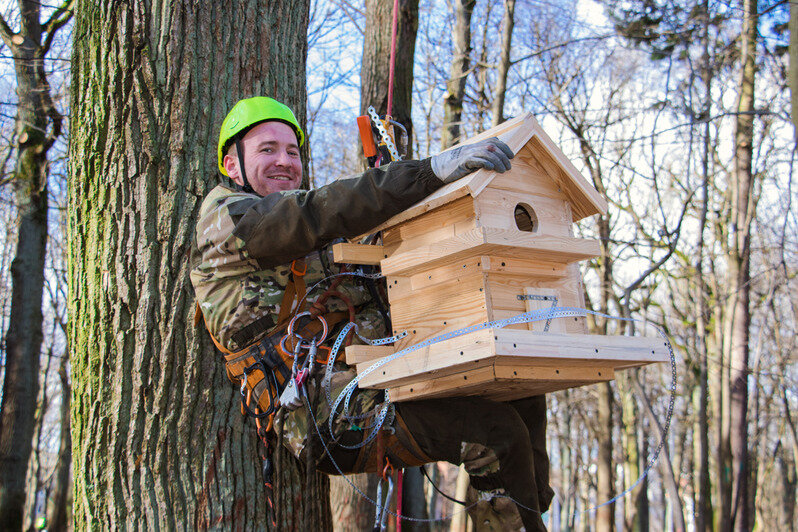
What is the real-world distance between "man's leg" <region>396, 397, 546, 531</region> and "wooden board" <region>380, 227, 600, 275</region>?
570 millimetres

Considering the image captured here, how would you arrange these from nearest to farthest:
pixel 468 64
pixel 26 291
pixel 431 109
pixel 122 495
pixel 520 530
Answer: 1. pixel 520 530
2. pixel 122 495
3. pixel 26 291
4. pixel 468 64
5. pixel 431 109

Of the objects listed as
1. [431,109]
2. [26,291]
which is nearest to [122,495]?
[26,291]

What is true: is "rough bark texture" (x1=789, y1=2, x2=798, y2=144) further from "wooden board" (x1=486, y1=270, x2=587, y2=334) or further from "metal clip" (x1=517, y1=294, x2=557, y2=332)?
"metal clip" (x1=517, y1=294, x2=557, y2=332)

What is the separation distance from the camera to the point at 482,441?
278 centimetres

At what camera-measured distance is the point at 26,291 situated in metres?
9.36

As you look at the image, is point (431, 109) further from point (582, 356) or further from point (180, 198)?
point (582, 356)

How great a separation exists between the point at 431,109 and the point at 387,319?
37.7ft

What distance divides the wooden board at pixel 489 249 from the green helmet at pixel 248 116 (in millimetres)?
1045

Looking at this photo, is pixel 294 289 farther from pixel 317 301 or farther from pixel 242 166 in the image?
pixel 242 166

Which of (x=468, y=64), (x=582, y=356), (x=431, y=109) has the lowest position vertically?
(x=582, y=356)

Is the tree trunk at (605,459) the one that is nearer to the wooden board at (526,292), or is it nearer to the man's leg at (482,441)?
the wooden board at (526,292)

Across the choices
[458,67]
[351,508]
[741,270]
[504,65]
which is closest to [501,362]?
[351,508]

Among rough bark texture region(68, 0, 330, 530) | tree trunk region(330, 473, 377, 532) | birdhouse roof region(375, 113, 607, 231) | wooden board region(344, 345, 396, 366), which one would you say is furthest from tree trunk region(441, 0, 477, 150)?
wooden board region(344, 345, 396, 366)

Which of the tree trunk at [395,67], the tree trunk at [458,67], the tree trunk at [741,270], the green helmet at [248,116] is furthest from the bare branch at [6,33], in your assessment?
the tree trunk at [741,270]
